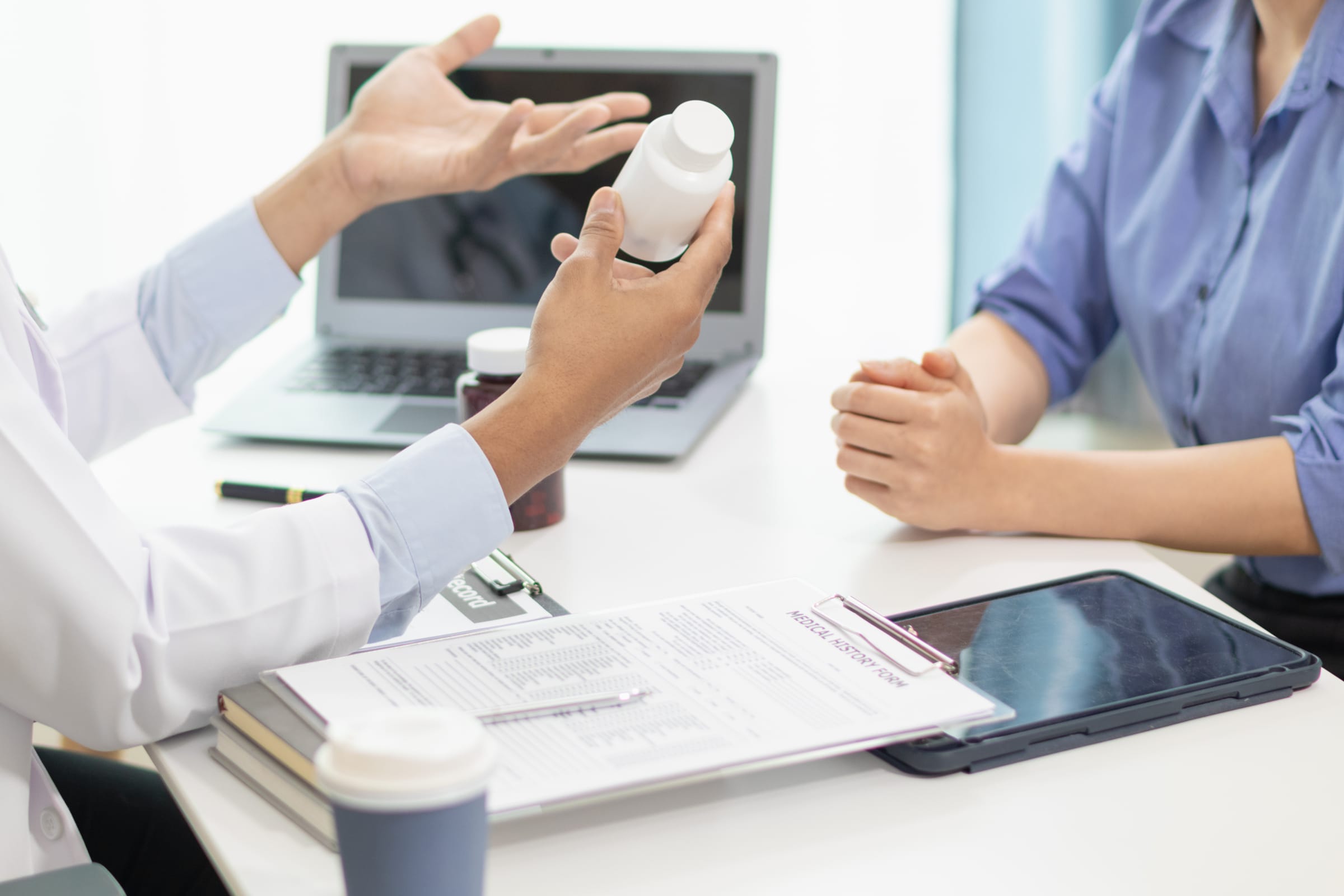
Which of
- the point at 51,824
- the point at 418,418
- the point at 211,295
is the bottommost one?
the point at 51,824

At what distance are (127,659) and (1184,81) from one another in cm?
105

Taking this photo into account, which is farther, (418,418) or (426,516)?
(418,418)

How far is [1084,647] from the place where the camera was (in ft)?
2.17

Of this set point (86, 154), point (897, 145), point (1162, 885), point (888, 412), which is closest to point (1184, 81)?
point (888, 412)

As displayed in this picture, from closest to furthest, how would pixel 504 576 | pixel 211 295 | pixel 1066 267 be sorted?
pixel 504 576
pixel 211 295
pixel 1066 267

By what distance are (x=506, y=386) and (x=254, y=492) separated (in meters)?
0.23

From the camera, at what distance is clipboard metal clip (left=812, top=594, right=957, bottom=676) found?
59 centimetres

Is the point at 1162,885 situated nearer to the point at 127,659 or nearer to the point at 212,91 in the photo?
the point at 127,659

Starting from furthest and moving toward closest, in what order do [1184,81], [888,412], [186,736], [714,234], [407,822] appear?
1. [1184,81]
2. [888,412]
3. [714,234]
4. [186,736]
5. [407,822]

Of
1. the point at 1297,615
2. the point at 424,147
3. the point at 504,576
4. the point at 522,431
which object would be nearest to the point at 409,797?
the point at 522,431

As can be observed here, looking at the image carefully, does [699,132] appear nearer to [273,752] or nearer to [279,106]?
[273,752]

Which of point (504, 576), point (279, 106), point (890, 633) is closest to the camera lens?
point (890, 633)

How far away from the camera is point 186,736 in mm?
593

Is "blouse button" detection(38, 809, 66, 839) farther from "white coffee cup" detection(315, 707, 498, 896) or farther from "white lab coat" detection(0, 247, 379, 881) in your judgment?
"white coffee cup" detection(315, 707, 498, 896)
